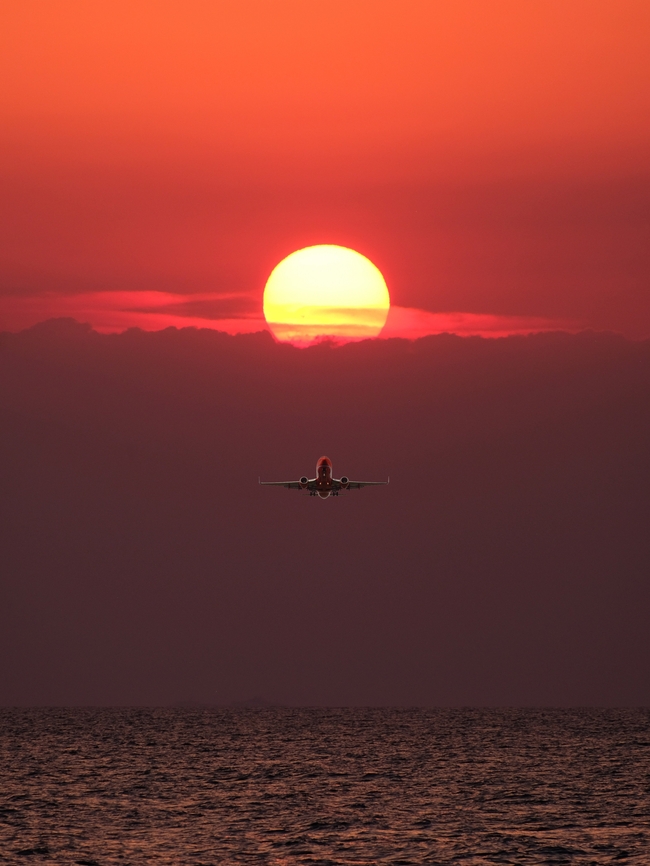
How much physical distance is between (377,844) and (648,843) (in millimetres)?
20355

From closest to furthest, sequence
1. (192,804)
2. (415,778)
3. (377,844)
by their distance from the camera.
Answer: (377,844) → (192,804) → (415,778)

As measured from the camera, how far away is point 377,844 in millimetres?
88938

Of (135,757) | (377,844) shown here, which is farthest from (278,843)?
(135,757)

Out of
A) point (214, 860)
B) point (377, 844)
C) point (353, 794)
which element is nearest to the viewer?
point (214, 860)

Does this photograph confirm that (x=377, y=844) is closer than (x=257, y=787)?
Yes

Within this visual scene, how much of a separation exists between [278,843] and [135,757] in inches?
4538

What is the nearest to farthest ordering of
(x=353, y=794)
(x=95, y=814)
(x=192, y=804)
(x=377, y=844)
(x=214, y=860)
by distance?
(x=214, y=860)
(x=377, y=844)
(x=95, y=814)
(x=192, y=804)
(x=353, y=794)

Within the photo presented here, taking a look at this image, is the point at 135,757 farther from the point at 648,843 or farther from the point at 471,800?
the point at 648,843

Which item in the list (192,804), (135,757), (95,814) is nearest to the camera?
(95,814)

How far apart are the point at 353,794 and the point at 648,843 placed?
46.4 meters

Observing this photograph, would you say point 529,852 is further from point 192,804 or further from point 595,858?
point 192,804

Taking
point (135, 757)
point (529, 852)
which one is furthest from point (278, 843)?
point (135, 757)

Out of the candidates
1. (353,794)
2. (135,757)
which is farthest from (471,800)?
(135,757)

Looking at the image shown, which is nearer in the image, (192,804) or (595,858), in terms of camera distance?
(595,858)
